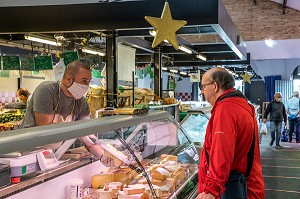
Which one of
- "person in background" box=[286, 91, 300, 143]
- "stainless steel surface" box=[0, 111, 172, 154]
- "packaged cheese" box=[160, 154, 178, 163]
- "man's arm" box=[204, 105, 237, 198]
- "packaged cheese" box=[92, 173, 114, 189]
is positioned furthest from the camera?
"person in background" box=[286, 91, 300, 143]

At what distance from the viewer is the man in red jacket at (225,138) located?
2.64 meters

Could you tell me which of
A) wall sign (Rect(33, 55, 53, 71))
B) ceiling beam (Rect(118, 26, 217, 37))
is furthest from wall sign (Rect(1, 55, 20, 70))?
ceiling beam (Rect(118, 26, 217, 37))

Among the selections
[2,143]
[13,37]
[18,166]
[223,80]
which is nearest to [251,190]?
[223,80]

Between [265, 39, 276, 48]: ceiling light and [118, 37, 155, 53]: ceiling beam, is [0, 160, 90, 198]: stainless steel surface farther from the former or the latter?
[265, 39, 276, 48]: ceiling light

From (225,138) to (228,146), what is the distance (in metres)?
0.06

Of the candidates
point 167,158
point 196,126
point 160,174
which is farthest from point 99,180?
point 196,126

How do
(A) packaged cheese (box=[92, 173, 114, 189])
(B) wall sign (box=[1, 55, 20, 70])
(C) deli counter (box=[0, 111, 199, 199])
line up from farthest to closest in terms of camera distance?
(B) wall sign (box=[1, 55, 20, 70]), (A) packaged cheese (box=[92, 173, 114, 189]), (C) deli counter (box=[0, 111, 199, 199])

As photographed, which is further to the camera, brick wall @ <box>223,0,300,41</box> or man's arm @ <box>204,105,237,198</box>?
brick wall @ <box>223,0,300,41</box>

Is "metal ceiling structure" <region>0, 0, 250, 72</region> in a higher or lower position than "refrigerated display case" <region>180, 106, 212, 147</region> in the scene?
higher

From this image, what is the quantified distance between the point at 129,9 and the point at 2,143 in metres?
4.57

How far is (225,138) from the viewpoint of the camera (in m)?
2.69

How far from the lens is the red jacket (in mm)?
2643

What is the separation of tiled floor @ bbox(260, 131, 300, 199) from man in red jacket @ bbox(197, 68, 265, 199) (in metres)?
3.97

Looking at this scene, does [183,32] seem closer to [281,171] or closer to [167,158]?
[167,158]
